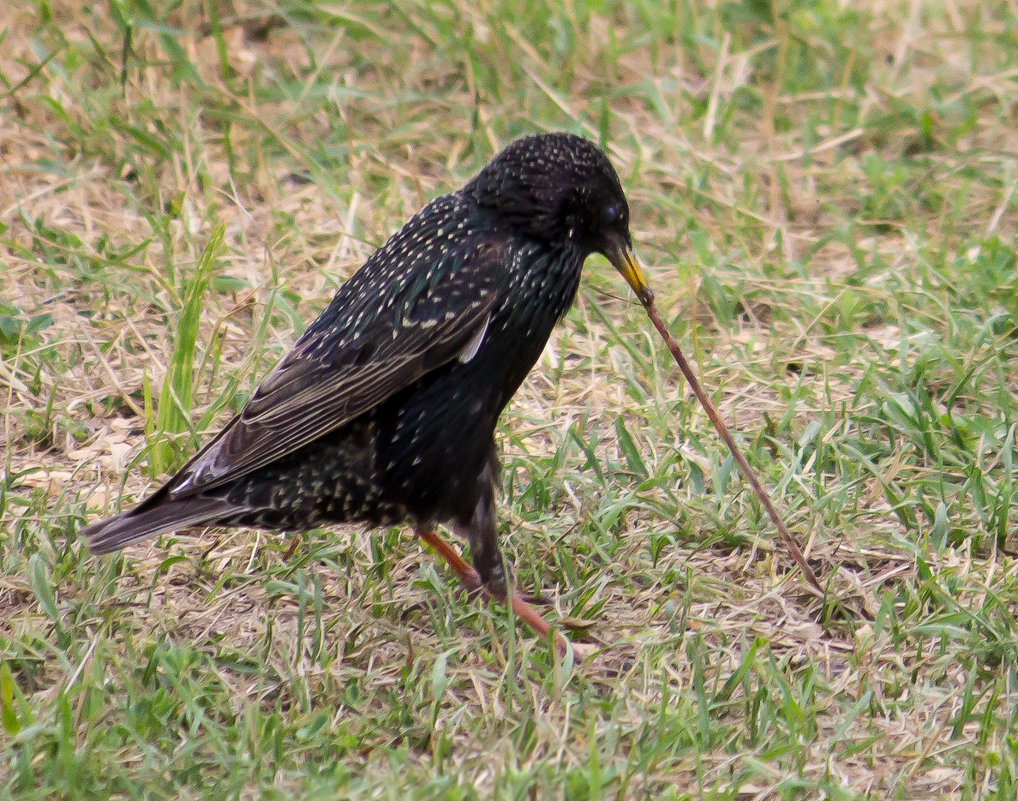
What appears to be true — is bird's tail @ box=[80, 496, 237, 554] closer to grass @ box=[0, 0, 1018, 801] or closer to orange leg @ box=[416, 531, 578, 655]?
grass @ box=[0, 0, 1018, 801]

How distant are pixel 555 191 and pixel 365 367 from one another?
65 cm

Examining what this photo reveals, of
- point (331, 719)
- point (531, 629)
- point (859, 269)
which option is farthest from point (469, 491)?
point (859, 269)

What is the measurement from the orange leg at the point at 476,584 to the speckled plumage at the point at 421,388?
4.2 inches

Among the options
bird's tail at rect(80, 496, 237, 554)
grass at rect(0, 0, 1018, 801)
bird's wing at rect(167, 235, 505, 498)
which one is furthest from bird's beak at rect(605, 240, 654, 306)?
bird's tail at rect(80, 496, 237, 554)

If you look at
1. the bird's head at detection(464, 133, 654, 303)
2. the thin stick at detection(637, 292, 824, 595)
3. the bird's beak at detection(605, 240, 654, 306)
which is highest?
the bird's head at detection(464, 133, 654, 303)

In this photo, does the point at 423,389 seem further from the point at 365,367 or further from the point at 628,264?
the point at 628,264

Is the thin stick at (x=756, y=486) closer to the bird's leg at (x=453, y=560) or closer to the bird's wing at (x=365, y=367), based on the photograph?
the bird's wing at (x=365, y=367)

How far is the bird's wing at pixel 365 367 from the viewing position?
3537 millimetres

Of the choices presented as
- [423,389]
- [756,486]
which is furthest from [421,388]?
[756,486]

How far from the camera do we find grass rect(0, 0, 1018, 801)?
3.14m

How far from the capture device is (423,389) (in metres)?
3.60

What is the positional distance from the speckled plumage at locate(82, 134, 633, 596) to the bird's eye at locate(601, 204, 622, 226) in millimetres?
27

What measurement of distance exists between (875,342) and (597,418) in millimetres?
921

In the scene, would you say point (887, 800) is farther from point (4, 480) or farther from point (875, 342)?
point (4, 480)
